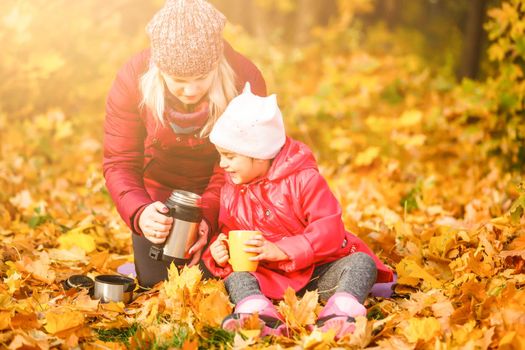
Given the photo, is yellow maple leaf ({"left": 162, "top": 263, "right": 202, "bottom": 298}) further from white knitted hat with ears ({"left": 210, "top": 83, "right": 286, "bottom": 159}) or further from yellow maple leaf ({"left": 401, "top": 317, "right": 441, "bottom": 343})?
yellow maple leaf ({"left": 401, "top": 317, "right": 441, "bottom": 343})

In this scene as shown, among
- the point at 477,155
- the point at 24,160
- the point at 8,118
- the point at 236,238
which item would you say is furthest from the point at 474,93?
the point at 8,118

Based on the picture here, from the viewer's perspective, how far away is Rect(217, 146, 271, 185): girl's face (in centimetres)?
306

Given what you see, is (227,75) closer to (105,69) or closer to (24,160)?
(24,160)

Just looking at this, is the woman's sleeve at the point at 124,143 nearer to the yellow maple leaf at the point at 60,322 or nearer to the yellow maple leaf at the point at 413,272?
the yellow maple leaf at the point at 60,322

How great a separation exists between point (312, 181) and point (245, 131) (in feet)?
1.21

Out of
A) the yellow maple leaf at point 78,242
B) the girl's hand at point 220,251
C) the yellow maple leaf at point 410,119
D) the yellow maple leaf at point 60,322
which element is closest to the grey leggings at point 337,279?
the girl's hand at point 220,251

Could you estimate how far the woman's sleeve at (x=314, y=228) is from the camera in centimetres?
298

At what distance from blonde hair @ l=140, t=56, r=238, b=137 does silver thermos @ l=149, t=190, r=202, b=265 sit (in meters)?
0.37

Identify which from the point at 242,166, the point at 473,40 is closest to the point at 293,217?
the point at 242,166

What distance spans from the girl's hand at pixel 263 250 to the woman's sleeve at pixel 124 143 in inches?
26.5

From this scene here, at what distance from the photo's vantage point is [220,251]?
10.4ft

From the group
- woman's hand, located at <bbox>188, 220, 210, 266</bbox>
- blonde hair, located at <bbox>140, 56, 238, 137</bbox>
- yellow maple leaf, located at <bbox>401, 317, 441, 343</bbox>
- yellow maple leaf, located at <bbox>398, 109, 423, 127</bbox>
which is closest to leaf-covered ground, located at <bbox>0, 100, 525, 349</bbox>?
yellow maple leaf, located at <bbox>401, 317, 441, 343</bbox>

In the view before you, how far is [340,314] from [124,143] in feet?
4.82

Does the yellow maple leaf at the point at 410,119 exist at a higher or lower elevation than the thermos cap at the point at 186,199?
lower
